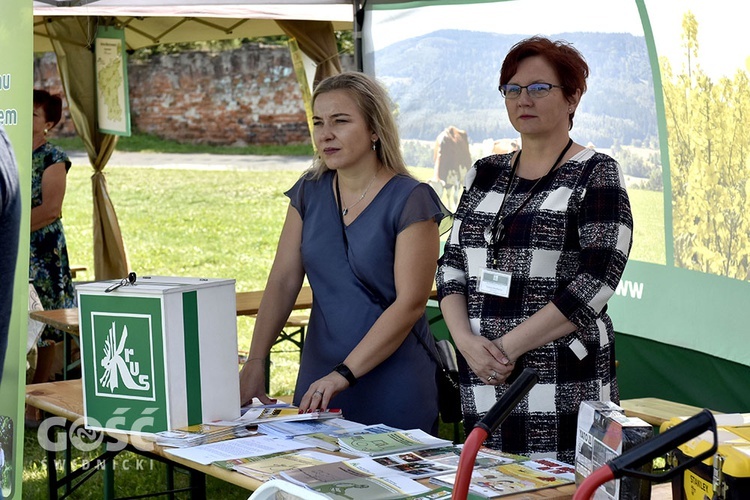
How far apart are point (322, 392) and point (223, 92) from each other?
12.3m

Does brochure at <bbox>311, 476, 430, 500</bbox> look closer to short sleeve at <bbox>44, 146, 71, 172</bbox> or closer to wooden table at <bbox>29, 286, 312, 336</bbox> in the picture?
wooden table at <bbox>29, 286, 312, 336</bbox>

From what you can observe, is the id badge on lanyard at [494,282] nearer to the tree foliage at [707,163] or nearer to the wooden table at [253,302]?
the tree foliage at [707,163]

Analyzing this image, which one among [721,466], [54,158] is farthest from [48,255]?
[721,466]

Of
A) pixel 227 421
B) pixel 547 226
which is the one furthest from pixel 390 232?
pixel 227 421

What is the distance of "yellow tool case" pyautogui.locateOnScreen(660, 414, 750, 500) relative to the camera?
1.38m

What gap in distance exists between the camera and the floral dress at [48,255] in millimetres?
A: 4934

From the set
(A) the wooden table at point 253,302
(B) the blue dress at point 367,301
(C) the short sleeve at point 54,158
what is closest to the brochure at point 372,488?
(B) the blue dress at point 367,301

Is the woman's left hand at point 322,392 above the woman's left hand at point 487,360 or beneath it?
beneath

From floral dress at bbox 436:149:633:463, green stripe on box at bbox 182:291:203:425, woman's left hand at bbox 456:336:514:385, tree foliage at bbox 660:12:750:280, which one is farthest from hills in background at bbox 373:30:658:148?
green stripe on box at bbox 182:291:203:425

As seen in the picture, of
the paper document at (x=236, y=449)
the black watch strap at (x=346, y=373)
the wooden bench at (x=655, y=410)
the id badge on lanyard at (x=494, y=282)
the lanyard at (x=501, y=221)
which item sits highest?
the lanyard at (x=501, y=221)

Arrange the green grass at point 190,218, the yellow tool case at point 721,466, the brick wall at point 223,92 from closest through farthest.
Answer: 1. the yellow tool case at point 721,466
2. the green grass at point 190,218
3. the brick wall at point 223,92

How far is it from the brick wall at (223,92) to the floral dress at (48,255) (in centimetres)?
909

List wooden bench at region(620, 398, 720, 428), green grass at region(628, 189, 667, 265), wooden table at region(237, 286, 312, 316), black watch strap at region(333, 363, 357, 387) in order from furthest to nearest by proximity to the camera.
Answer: wooden table at region(237, 286, 312, 316) < green grass at region(628, 189, 667, 265) < wooden bench at region(620, 398, 720, 428) < black watch strap at region(333, 363, 357, 387)

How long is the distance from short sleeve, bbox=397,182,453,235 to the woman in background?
2.82 meters
